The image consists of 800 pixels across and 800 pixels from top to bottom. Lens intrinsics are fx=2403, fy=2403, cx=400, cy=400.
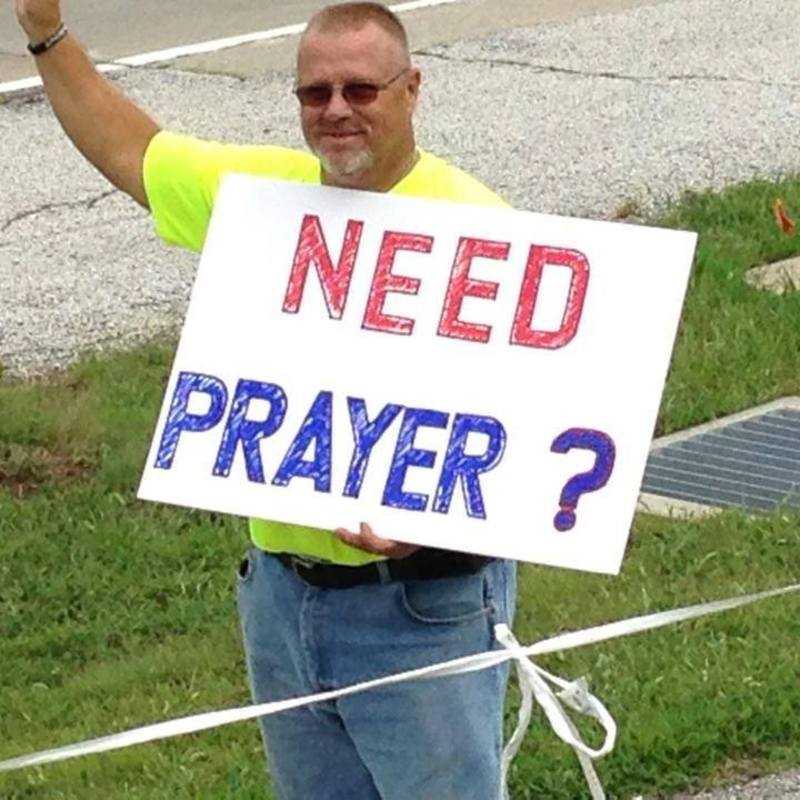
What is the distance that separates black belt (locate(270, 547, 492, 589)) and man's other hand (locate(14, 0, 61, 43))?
1029mm

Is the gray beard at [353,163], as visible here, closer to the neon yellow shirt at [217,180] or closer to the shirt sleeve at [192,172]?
the neon yellow shirt at [217,180]

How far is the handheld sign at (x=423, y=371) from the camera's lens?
3648mm

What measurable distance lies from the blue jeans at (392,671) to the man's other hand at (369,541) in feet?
0.23

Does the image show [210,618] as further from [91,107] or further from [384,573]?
[384,573]

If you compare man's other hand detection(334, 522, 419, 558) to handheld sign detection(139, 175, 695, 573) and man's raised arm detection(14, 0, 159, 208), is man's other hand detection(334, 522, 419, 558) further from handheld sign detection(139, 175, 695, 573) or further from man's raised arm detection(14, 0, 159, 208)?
man's raised arm detection(14, 0, 159, 208)

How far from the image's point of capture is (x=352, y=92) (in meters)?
3.65

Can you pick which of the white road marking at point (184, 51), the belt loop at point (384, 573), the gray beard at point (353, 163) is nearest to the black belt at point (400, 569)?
the belt loop at point (384, 573)

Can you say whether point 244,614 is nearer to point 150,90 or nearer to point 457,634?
point 457,634

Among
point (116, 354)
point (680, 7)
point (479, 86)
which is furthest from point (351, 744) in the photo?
point (680, 7)

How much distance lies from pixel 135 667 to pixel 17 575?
0.69m

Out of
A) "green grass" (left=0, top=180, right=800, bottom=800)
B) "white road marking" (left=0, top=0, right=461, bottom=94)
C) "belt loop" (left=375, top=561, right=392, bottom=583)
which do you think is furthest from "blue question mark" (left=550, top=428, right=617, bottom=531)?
"white road marking" (left=0, top=0, right=461, bottom=94)

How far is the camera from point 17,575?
618cm

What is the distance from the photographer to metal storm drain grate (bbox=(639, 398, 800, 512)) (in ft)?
21.6

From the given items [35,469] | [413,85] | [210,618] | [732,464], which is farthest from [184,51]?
[413,85]
